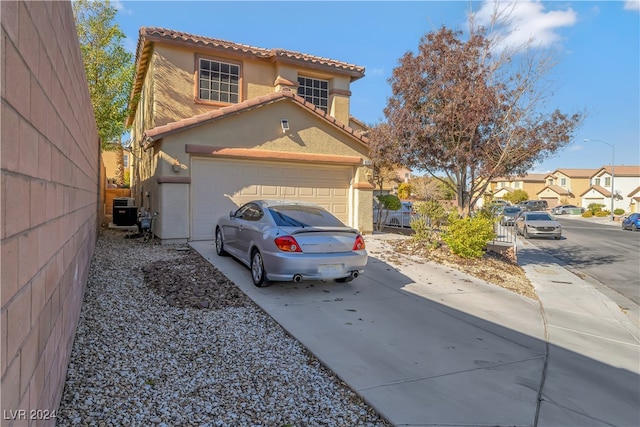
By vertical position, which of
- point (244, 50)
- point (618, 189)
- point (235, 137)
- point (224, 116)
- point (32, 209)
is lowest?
point (32, 209)

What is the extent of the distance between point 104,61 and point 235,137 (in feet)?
32.3

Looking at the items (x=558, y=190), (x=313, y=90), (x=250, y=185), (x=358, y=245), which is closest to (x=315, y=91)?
(x=313, y=90)

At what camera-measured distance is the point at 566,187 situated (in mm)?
76375

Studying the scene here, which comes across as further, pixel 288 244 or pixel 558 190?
pixel 558 190

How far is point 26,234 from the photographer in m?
1.90

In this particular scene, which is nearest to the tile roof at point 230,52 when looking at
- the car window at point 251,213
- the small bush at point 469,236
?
the car window at point 251,213

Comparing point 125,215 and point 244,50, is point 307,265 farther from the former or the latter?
point 125,215

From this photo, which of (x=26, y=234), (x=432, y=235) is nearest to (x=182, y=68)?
(x=432, y=235)

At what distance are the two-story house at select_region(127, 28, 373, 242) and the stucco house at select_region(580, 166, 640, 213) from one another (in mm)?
59735

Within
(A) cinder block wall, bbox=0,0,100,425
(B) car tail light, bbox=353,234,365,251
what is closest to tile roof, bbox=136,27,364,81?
(B) car tail light, bbox=353,234,365,251

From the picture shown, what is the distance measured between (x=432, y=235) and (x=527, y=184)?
258 ft

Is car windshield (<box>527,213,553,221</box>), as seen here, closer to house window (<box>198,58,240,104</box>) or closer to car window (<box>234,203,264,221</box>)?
house window (<box>198,58,240,104</box>)

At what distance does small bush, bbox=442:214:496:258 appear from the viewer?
10789mm

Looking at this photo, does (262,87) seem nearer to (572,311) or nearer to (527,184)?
(572,311)
